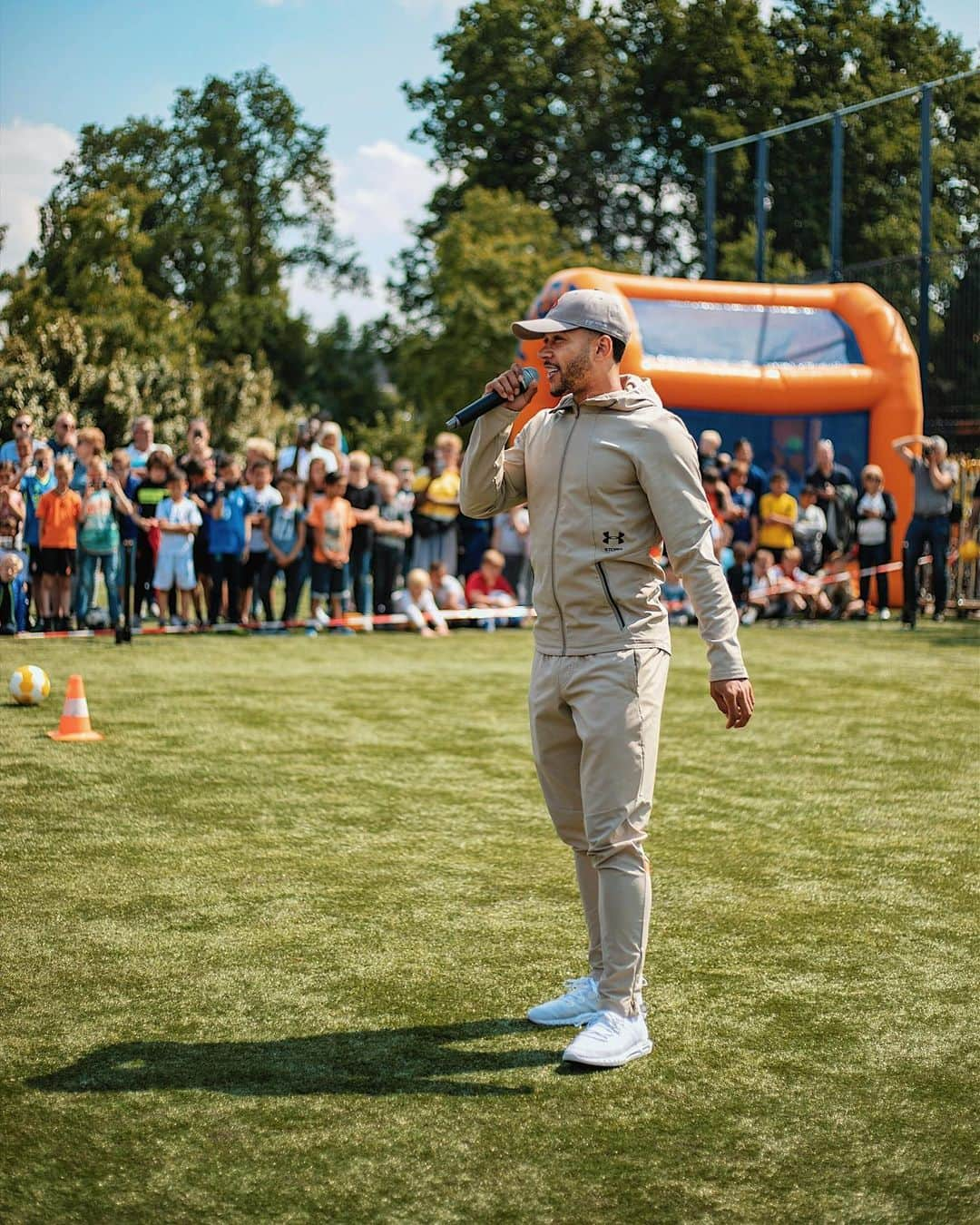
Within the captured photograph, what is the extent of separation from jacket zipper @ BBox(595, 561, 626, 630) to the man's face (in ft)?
1.73

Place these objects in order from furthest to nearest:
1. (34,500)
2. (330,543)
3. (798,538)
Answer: (798,538) → (330,543) → (34,500)

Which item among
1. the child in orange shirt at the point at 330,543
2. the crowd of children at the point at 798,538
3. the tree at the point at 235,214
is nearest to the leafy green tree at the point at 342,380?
the tree at the point at 235,214

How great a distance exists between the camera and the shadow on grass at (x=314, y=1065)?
4.09 m

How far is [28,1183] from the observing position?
3471mm

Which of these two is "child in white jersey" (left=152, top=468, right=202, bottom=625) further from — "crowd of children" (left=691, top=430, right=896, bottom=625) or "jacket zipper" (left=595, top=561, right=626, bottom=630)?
"jacket zipper" (left=595, top=561, right=626, bottom=630)

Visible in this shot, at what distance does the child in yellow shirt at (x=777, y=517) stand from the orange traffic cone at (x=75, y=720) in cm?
1078

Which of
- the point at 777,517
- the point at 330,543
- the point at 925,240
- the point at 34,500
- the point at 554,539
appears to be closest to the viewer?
the point at 554,539

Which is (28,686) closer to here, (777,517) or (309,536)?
(309,536)

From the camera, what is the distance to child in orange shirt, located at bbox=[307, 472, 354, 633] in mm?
15586

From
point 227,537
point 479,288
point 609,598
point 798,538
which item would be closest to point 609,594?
point 609,598

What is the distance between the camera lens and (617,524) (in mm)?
4430

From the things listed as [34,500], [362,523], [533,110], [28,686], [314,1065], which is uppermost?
[533,110]

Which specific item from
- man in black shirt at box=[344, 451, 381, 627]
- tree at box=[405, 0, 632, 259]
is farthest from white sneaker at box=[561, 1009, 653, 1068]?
tree at box=[405, 0, 632, 259]

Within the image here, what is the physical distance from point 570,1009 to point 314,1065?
0.84m
